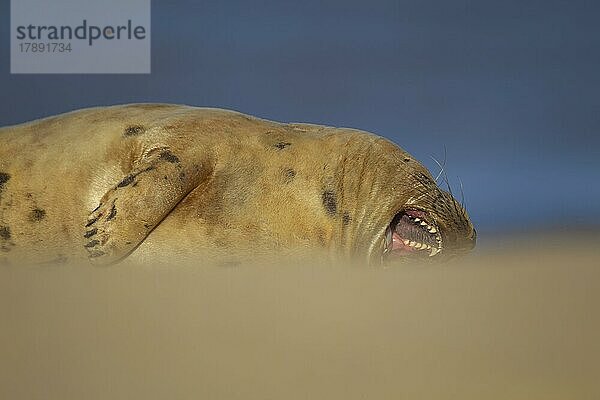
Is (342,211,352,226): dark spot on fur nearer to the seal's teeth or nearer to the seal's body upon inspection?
the seal's body

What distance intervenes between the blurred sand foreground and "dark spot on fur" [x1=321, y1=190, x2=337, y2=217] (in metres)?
1.23

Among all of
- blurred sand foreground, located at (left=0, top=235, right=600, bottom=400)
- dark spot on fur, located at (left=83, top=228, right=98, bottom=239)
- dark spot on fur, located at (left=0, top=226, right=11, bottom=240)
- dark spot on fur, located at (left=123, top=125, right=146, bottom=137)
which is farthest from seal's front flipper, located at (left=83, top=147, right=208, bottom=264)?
blurred sand foreground, located at (left=0, top=235, right=600, bottom=400)

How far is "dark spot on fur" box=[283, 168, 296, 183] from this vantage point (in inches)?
144

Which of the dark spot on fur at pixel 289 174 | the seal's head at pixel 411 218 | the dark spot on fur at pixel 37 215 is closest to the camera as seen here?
the seal's head at pixel 411 218

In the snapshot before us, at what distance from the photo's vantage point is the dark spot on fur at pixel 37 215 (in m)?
3.77

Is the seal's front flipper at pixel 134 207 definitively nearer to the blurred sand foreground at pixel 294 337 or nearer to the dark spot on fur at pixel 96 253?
the dark spot on fur at pixel 96 253

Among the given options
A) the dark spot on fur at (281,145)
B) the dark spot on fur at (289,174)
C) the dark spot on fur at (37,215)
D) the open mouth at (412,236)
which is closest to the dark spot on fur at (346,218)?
the open mouth at (412,236)

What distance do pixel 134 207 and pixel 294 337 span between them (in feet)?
5.51

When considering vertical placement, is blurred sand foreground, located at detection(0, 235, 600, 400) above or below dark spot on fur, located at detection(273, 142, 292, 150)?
below

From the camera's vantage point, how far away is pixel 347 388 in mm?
1632

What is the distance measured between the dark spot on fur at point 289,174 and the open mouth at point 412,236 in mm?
485

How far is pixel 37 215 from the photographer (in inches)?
149

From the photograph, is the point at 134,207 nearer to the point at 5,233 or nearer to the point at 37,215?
the point at 37,215

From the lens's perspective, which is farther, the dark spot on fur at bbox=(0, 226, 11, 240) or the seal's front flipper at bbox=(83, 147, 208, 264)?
the dark spot on fur at bbox=(0, 226, 11, 240)
